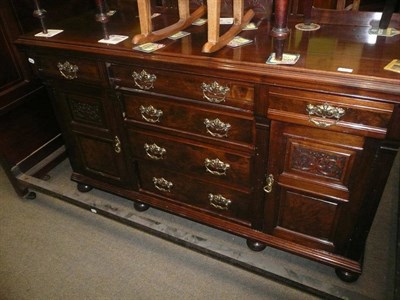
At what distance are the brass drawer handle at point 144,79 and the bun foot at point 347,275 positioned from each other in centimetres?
110

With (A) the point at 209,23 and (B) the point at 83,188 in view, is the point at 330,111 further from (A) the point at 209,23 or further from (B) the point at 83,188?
(B) the point at 83,188

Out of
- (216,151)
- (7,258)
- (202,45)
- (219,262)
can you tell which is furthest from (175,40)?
(7,258)

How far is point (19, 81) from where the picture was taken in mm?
1819

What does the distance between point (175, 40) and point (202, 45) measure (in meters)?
0.13

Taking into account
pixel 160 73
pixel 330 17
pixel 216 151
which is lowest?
pixel 216 151

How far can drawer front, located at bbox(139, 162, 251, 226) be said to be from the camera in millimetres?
1416

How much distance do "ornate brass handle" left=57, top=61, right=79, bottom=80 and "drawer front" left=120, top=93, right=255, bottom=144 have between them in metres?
0.23

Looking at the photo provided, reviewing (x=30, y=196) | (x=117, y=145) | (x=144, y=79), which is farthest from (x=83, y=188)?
(x=144, y=79)

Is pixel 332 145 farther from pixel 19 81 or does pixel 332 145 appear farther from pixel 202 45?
pixel 19 81

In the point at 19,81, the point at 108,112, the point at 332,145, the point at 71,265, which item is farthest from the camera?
the point at 19,81

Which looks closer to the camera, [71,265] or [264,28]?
[264,28]

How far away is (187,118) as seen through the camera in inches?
50.3

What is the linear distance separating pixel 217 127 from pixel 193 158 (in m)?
0.22

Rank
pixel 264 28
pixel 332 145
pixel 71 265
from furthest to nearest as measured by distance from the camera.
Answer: pixel 71 265
pixel 264 28
pixel 332 145
